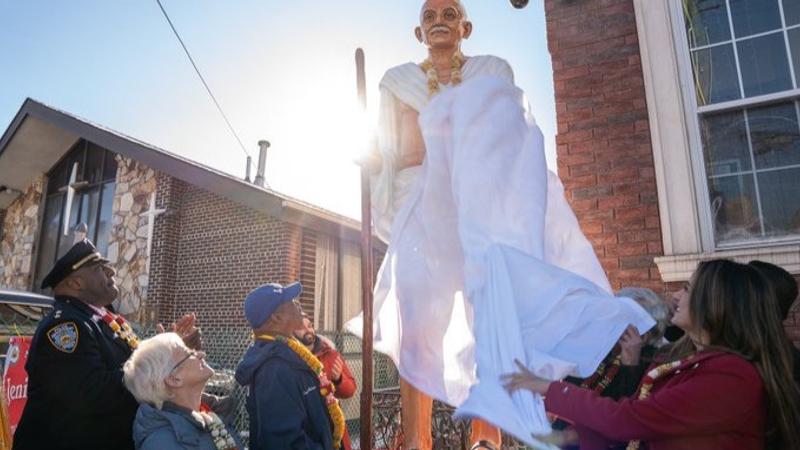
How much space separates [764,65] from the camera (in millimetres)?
3857

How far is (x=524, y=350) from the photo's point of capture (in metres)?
1.58

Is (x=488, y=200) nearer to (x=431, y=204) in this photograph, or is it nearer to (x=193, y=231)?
(x=431, y=204)

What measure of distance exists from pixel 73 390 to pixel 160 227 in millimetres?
9315

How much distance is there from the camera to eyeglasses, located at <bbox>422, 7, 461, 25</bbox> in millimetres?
2686

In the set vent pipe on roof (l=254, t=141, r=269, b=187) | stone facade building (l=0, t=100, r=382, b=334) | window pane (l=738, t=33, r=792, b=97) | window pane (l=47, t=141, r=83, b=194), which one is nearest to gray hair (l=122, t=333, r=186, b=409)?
window pane (l=738, t=33, r=792, b=97)

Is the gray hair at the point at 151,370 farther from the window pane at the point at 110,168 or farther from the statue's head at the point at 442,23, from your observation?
the window pane at the point at 110,168

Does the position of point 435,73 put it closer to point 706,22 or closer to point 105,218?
point 706,22

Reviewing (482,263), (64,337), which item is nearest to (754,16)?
(482,263)

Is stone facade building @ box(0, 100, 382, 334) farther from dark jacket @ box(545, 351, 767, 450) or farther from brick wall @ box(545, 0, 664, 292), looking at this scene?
dark jacket @ box(545, 351, 767, 450)

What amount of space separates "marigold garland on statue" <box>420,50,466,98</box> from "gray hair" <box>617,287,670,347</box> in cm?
124

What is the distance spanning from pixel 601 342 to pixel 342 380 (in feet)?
7.20

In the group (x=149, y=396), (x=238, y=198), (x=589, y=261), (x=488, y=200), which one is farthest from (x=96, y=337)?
(x=238, y=198)

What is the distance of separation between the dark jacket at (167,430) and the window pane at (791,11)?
4428 millimetres

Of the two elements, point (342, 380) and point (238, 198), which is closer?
point (342, 380)
